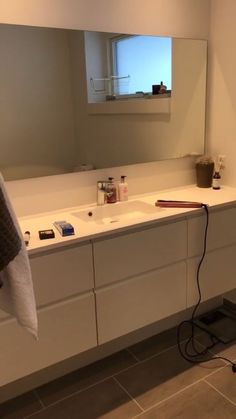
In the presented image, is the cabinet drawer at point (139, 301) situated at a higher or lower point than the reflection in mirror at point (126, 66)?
lower

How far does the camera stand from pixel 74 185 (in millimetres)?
2016

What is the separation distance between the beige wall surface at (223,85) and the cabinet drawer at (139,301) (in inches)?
32.1

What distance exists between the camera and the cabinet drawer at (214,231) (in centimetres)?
193

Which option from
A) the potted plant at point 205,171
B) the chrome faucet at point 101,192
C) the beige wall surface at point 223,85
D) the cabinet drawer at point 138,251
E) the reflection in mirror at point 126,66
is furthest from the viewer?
the potted plant at point 205,171

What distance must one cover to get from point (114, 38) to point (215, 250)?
1294 millimetres

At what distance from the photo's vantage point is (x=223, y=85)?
224 centimetres

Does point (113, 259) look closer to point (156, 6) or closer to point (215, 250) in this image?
point (215, 250)

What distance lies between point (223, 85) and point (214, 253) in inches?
40.9

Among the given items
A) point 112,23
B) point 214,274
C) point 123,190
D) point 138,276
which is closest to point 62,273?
point 138,276

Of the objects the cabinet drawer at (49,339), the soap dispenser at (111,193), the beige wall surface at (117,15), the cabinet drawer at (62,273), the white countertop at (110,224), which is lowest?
the cabinet drawer at (49,339)

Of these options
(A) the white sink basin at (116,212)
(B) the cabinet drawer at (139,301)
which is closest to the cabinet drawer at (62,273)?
(B) the cabinet drawer at (139,301)

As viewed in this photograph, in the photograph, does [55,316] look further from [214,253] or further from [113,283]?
[214,253]

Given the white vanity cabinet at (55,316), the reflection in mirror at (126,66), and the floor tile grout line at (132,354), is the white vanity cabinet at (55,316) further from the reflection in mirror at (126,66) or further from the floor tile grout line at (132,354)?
the reflection in mirror at (126,66)

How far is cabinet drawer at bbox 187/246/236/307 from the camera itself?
2010mm
